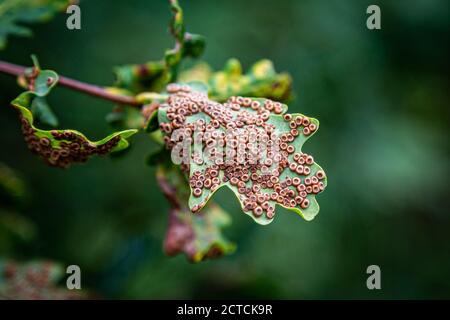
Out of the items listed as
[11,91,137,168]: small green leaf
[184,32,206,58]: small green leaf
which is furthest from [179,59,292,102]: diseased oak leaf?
[11,91,137,168]: small green leaf

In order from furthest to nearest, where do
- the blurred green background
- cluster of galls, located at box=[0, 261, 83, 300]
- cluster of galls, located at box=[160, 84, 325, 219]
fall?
the blurred green background, cluster of galls, located at box=[0, 261, 83, 300], cluster of galls, located at box=[160, 84, 325, 219]

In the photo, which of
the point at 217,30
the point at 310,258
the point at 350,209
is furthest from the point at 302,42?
the point at 310,258

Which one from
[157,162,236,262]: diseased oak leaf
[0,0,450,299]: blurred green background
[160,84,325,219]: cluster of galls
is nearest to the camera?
[160,84,325,219]: cluster of galls

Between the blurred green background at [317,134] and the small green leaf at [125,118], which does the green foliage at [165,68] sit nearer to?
the small green leaf at [125,118]

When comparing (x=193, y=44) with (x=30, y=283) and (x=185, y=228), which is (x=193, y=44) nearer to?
(x=185, y=228)

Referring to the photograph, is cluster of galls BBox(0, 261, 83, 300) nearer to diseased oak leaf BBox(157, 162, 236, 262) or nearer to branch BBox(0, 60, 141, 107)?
diseased oak leaf BBox(157, 162, 236, 262)

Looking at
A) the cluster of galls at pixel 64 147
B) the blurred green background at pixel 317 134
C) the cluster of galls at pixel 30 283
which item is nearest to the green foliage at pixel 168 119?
the cluster of galls at pixel 64 147

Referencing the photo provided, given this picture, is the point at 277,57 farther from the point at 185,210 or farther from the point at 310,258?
the point at 185,210
